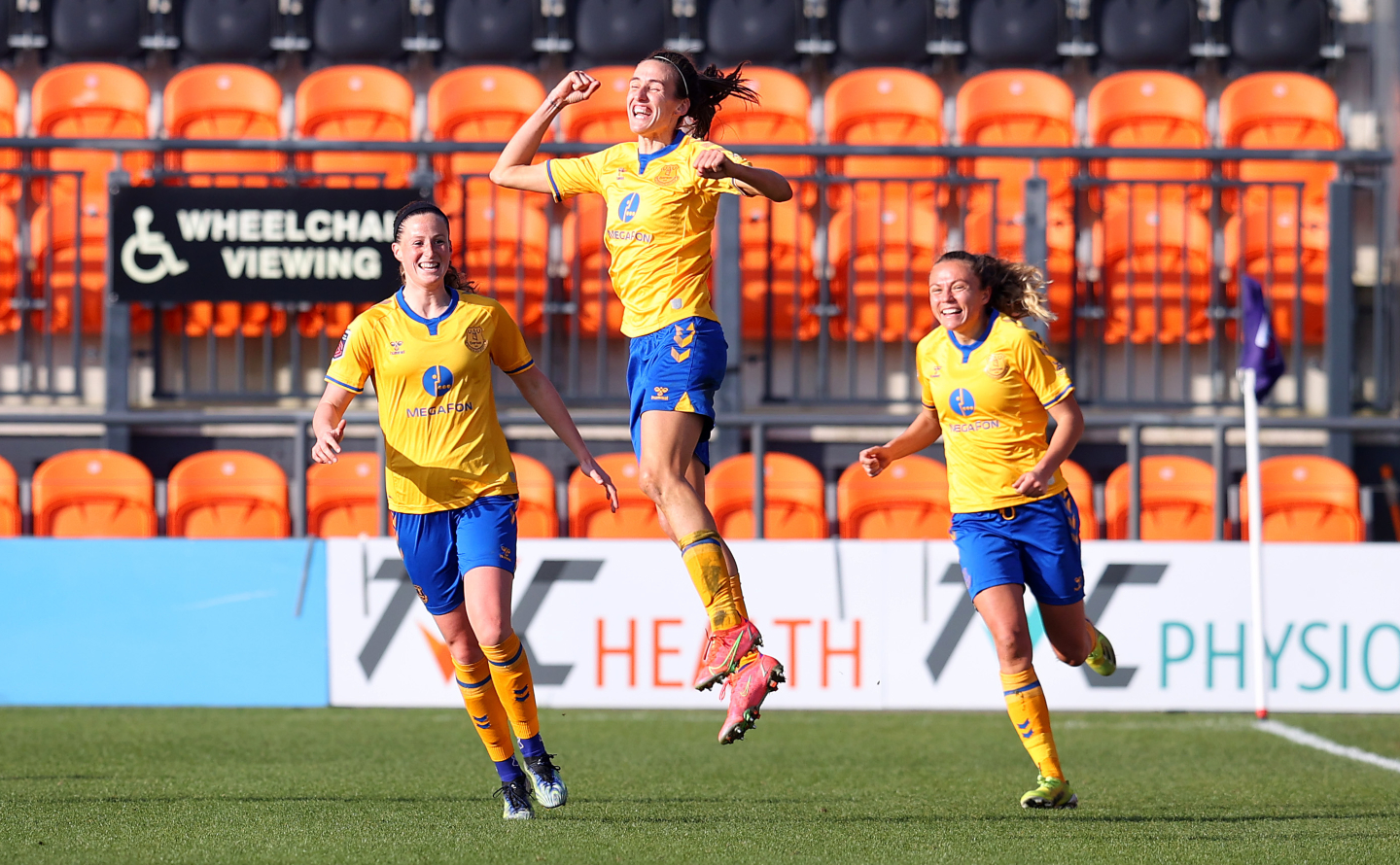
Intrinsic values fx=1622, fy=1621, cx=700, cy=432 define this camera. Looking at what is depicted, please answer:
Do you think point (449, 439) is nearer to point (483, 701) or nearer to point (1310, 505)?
point (483, 701)

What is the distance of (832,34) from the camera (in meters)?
12.8

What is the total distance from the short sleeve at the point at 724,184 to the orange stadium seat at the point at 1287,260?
664cm

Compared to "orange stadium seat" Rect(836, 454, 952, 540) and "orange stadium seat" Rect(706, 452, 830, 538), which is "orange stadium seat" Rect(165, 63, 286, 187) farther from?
"orange stadium seat" Rect(836, 454, 952, 540)

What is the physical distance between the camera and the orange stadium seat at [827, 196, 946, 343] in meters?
10.8

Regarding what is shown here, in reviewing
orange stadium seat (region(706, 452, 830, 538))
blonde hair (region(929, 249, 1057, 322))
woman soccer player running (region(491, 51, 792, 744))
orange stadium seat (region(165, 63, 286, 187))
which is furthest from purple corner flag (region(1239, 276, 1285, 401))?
orange stadium seat (region(165, 63, 286, 187))

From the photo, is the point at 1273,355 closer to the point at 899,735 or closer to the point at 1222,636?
the point at 1222,636

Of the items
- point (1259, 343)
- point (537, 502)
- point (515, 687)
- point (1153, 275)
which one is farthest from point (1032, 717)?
point (1153, 275)

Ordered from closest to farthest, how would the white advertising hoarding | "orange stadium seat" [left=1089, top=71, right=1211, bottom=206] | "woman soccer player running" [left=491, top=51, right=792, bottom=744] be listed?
"woman soccer player running" [left=491, top=51, right=792, bottom=744], the white advertising hoarding, "orange stadium seat" [left=1089, top=71, right=1211, bottom=206]

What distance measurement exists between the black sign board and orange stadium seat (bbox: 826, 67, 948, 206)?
3519mm

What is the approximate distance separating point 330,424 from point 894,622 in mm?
4409

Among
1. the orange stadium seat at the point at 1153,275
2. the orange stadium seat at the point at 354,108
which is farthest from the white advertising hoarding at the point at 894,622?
the orange stadium seat at the point at 354,108

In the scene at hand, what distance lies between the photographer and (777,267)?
35.6ft

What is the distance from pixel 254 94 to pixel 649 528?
466 centimetres

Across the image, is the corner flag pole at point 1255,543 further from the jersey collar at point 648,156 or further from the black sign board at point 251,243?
the black sign board at point 251,243
